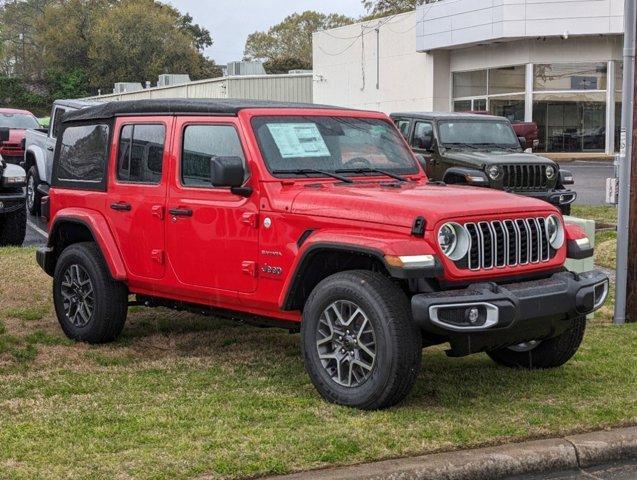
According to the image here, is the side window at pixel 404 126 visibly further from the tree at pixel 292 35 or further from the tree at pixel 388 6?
the tree at pixel 292 35

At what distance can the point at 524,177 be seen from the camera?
15703mm

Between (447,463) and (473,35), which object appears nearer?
(447,463)

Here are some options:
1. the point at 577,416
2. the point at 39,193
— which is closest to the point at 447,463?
the point at 577,416

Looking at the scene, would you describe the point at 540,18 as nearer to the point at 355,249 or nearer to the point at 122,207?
the point at 122,207

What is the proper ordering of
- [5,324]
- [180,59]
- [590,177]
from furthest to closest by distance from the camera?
[180,59] < [590,177] < [5,324]

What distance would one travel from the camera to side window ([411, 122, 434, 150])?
16094mm

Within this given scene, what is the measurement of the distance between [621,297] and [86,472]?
548cm

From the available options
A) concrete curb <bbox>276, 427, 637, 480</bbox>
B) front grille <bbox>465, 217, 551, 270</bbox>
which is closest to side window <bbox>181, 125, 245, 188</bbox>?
front grille <bbox>465, 217, 551, 270</bbox>

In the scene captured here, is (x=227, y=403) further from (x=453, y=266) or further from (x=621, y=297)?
(x=621, y=297)

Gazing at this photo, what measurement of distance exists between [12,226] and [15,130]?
392 inches

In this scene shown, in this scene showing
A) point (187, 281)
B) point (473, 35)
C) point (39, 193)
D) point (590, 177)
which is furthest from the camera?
point (473, 35)

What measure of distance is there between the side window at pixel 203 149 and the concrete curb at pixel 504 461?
2670mm

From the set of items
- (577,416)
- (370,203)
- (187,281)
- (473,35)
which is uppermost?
(473,35)

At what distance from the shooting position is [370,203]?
6383 mm
